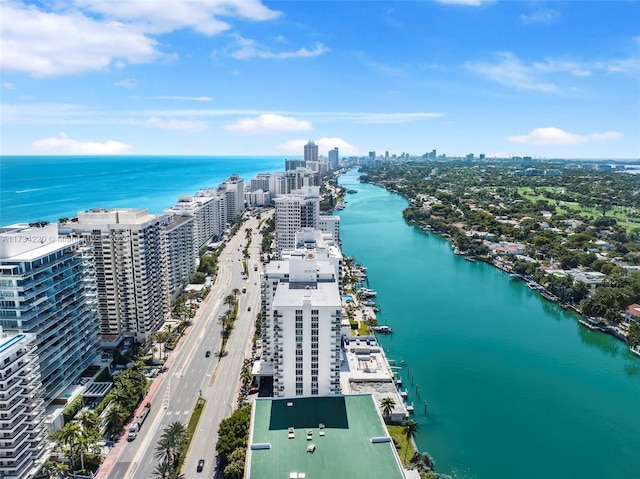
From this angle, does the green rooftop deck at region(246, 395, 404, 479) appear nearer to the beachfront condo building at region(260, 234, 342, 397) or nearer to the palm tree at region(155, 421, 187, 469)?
the beachfront condo building at region(260, 234, 342, 397)

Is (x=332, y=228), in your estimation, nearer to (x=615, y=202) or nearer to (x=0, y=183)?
(x=615, y=202)

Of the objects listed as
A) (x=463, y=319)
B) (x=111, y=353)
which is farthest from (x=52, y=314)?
(x=463, y=319)

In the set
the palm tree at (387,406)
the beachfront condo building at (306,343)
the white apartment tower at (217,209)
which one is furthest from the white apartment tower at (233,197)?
the palm tree at (387,406)

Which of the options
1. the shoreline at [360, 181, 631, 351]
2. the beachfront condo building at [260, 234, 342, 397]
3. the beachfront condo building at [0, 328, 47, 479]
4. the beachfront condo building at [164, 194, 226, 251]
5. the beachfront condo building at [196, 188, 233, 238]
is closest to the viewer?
the beachfront condo building at [0, 328, 47, 479]

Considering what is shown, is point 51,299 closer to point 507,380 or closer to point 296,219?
point 507,380

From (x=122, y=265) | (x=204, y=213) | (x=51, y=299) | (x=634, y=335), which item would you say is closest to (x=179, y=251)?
(x=122, y=265)

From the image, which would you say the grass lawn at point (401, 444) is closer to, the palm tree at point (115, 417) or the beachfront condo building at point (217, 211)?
the palm tree at point (115, 417)

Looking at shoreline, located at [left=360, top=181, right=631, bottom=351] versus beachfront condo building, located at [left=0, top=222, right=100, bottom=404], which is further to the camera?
shoreline, located at [left=360, top=181, right=631, bottom=351]

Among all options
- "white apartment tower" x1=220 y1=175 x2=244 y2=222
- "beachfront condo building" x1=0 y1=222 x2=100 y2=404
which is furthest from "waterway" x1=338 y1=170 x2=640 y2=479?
"white apartment tower" x1=220 y1=175 x2=244 y2=222
